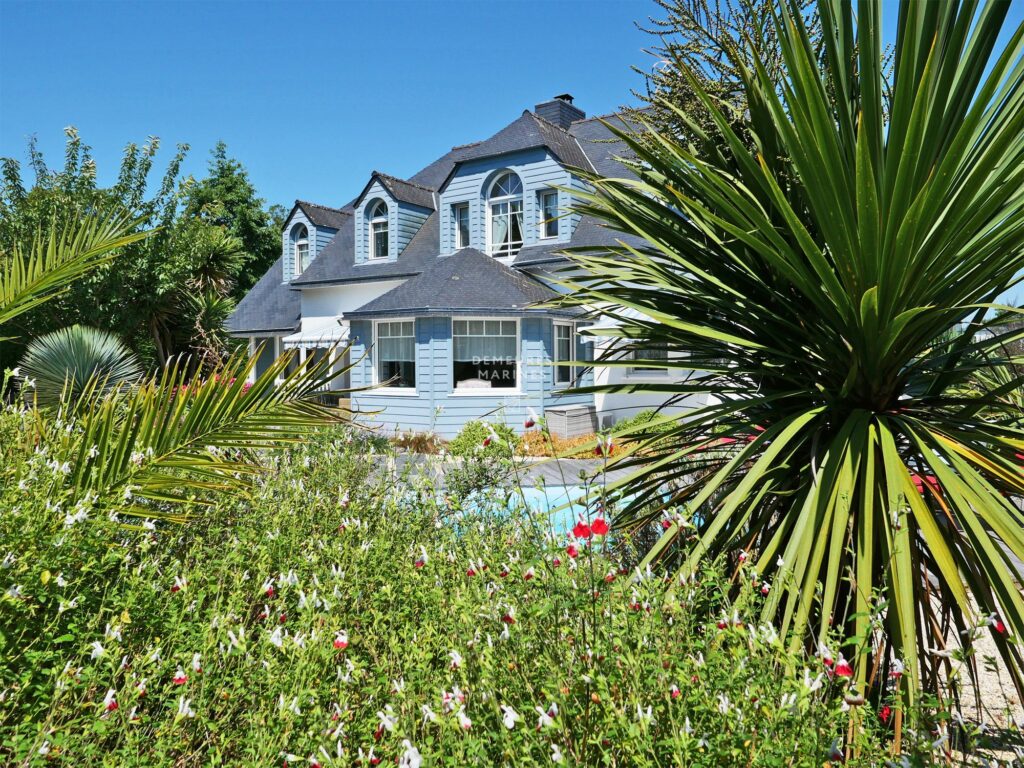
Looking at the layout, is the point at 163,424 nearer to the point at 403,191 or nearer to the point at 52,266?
the point at 52,266

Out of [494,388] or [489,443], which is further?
[494,388]

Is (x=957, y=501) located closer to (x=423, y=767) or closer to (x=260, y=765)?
(x=423, y=767)

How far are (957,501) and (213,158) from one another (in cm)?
4633

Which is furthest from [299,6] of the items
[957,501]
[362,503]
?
[957,501]

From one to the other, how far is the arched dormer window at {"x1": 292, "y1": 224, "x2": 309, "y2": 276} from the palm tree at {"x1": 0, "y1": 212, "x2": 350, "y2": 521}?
21696 millimetres

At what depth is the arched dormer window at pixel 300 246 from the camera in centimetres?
2520

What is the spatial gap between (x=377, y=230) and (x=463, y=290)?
20.1 ft

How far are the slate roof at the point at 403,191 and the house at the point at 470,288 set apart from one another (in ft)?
0.15

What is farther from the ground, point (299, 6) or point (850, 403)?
point (299, 6)

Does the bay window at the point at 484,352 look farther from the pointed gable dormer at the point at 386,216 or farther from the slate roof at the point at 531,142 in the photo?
the slate roof at the point at 531,142

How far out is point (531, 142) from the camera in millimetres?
19125

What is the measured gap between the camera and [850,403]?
3350 mm

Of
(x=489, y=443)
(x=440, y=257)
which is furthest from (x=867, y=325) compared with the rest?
(x=440, y=257)

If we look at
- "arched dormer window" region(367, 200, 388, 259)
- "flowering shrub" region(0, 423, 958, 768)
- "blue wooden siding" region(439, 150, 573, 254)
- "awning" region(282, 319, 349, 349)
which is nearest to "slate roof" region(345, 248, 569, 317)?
"blue wooden siding" region(439, 150, 573, 254)
